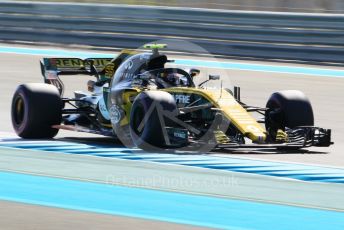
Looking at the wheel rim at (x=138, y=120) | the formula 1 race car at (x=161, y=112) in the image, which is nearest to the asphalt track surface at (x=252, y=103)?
the formula 1 race car at (x=161, y=112)

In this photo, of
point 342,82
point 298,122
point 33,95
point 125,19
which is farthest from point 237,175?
point 125,19

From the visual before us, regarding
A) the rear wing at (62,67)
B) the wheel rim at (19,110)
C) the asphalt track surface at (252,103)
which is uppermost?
the rear wing at (62,67)

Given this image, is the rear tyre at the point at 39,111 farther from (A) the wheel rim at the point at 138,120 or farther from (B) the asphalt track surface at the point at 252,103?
(A) the wheel rim at the point at 138,120

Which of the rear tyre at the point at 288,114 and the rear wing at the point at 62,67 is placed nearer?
the rear tyre at the point at 288,114

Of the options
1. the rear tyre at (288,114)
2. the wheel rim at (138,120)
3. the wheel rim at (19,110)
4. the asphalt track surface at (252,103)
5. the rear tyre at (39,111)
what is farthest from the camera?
the wheel rim at (19,110)

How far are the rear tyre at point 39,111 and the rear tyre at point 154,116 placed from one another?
1368mm

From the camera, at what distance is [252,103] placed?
15.0 metres

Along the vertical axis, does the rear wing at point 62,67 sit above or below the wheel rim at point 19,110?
above

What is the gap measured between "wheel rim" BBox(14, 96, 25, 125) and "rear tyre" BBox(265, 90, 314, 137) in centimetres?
292

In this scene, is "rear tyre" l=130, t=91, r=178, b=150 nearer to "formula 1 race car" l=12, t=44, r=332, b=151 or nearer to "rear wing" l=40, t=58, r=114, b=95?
"formula 1 race car" l=12, t=44, r=332, b=151

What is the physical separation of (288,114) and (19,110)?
3224 mm

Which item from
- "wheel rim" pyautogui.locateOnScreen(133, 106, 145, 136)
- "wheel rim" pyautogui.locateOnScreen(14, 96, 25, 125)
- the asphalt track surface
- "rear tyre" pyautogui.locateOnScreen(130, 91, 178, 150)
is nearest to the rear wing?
the asphalt track surface

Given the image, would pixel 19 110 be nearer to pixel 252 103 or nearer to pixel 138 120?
pixel 138 120

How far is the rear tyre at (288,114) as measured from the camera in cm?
1088
